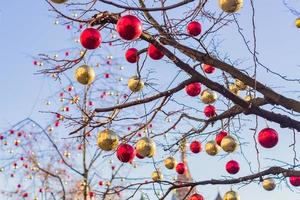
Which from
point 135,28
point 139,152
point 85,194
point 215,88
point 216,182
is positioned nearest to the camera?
point 135,28

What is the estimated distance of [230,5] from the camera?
3.34 meters

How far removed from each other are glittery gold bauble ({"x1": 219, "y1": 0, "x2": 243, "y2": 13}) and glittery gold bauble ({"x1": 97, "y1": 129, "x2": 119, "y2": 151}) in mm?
1317

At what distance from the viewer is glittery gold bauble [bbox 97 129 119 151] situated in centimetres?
353

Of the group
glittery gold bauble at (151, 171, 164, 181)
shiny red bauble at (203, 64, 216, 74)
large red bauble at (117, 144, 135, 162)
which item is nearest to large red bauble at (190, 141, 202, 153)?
glittery gold bauble at (151, 171, 164, 181)

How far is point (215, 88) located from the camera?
4.18 meters

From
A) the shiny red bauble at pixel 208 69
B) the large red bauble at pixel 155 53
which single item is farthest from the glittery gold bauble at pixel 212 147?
the large red bauble at pixel 155 53

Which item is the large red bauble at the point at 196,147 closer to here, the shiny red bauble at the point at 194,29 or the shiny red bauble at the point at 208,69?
the shiny red bauble at the point at 208,69

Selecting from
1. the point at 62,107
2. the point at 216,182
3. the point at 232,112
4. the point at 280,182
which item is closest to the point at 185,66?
the point at 232,112

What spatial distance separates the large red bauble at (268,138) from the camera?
3.69m

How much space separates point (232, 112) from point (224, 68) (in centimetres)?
57

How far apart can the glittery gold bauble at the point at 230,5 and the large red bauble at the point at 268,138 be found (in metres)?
1.06

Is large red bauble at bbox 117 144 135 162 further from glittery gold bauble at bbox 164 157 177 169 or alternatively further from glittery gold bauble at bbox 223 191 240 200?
glittery gold bauble at bbox 164 157 177 169

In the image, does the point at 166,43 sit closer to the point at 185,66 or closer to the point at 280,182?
the point at 185,66

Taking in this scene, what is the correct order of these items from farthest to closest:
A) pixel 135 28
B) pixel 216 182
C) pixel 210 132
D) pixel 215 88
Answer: pixel 210 132 → pixel 216 182 → pixel 215 88 → pixel 135 28
